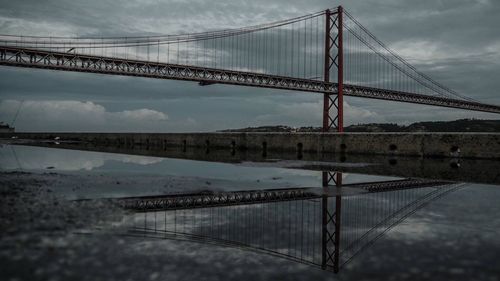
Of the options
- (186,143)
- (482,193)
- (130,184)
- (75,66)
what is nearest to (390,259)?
(482,193)

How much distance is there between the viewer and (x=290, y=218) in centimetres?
475

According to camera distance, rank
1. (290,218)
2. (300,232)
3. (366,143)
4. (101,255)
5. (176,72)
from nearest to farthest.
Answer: (101,255)
(300,232)
(290,218)
(366,143)
(176,72)

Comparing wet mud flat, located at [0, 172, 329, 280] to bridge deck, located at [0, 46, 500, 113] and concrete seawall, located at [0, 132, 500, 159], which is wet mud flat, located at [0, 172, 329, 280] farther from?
bridge deck, located at [0, 46, 500, 113]

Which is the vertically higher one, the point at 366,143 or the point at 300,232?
the point at 366,143

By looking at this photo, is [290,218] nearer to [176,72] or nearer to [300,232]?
[300,232]

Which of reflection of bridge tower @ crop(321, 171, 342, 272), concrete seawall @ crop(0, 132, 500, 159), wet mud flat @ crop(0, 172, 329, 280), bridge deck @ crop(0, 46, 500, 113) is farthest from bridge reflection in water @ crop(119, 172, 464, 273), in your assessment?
bridge deck @ crop(0, 46, 500, 113)

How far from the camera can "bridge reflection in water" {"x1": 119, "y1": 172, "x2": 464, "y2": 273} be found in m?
3.50

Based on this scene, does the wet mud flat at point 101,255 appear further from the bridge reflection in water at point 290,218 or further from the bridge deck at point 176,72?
the bridge deck at point 176,72

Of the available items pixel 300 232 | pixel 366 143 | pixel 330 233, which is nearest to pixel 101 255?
pixel 300 232

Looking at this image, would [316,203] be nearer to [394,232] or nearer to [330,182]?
[394,232]

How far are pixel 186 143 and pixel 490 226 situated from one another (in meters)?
31.2

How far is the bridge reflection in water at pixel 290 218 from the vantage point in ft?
11.5

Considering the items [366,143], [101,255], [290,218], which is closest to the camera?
[101,255]

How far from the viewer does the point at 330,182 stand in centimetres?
884
